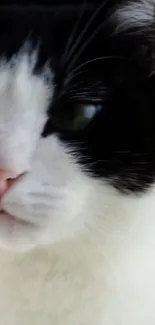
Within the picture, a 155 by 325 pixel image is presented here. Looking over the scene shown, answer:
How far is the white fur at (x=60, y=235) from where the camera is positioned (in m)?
0.68

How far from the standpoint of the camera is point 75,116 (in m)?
0.70

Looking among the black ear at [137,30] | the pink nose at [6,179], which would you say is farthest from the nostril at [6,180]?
the black ear at [137,30]

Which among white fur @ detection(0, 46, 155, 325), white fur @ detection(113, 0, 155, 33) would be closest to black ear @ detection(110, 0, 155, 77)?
white fur @ detection(113, 0, 155, 33)

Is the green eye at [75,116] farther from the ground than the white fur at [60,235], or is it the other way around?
the green eye at [75,116]

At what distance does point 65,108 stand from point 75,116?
0.05 feet

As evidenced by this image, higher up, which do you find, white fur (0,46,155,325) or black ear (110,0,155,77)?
black ear (110,0,155,77)

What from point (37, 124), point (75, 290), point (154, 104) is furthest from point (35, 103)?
point (75, 290)

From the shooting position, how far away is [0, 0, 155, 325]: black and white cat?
681 millimetres

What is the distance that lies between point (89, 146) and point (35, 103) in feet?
0.29

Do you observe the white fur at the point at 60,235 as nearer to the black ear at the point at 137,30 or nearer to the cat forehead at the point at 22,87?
the cat forehead at the point at 22,87

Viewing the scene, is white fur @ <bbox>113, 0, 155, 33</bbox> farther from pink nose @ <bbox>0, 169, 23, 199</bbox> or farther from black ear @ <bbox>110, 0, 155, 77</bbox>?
pink nose @ <bbox>0, 169, 23, 199</bbox>

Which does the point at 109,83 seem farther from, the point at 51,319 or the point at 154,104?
the point at 51,319

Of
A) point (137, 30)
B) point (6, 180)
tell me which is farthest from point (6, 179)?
point (137, 30)

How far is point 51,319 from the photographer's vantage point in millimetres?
841
